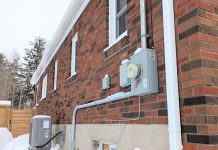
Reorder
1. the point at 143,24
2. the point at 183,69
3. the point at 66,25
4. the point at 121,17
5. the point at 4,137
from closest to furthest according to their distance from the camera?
1. the point at 183,69
2. the point at 143,24
3. the point at 121,17
4. the point at 66,25
5. the point at 4,137

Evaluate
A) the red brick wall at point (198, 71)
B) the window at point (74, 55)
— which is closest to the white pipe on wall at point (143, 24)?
the red brick wall at point (198, 71)

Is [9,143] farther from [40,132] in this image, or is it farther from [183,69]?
[183,69]

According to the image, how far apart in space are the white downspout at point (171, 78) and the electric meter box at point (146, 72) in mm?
262

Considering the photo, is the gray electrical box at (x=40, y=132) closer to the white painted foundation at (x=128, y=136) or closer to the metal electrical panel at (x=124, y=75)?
the white painted foundation at (x=128, y=136)

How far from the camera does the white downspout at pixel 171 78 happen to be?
2.42m

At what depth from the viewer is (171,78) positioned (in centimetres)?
254

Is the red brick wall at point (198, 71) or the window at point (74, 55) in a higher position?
the window at point (74, 55)

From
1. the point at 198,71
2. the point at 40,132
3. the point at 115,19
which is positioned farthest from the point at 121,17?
the point at 40,132

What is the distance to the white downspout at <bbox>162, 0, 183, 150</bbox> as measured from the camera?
95.3 inches

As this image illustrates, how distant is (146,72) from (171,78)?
38cm

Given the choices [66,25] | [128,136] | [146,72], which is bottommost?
[128,136]

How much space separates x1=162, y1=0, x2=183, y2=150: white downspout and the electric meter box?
0.26 m

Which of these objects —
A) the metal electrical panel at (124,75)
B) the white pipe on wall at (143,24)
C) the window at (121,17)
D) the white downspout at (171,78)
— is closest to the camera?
the white downspout at (171,78)

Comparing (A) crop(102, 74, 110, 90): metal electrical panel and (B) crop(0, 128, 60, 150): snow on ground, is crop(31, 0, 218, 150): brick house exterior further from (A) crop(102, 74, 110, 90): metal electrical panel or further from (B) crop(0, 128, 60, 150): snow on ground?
(B) crop(0, 128, 60, 150): snow on ground
